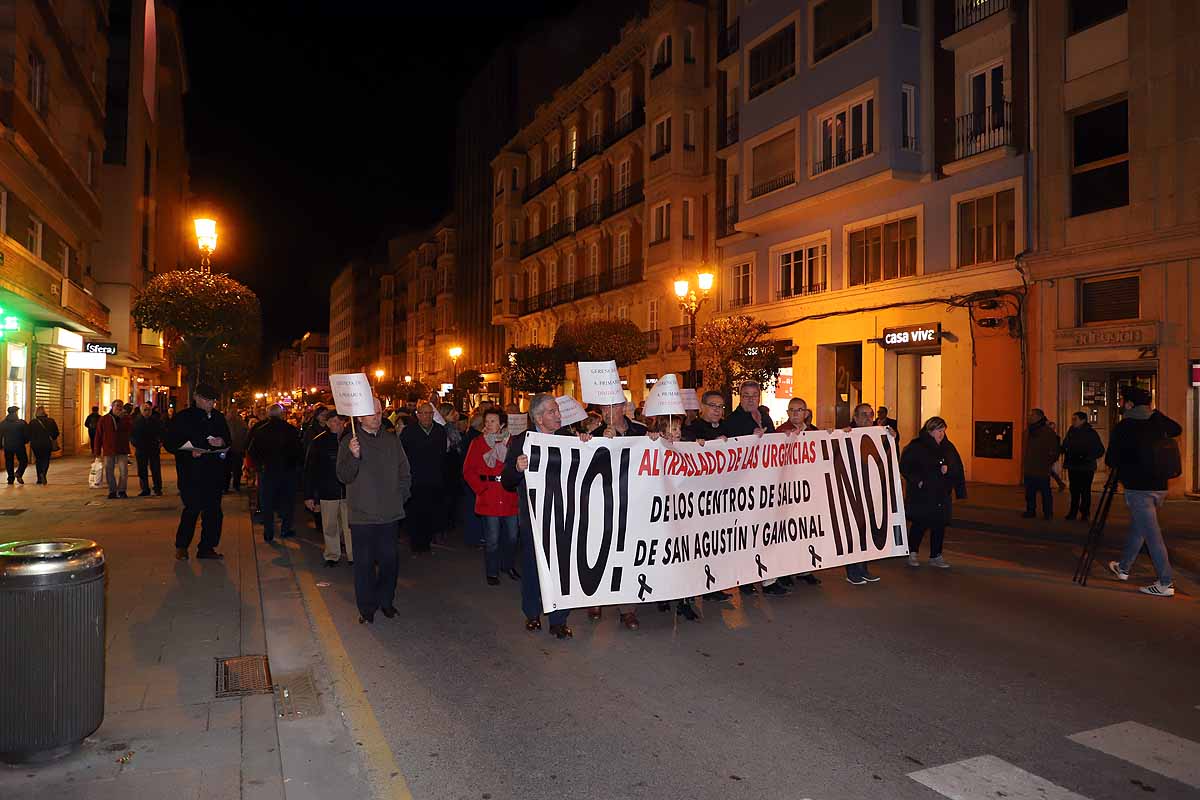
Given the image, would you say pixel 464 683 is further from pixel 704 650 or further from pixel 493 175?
pixel 493 175

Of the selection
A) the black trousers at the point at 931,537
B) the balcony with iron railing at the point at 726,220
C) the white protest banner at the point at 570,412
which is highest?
the balcony with iron railing at the point at 726,220

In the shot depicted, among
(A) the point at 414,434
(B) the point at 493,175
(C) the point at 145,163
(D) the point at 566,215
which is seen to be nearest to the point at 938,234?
(A) the point at 414,434

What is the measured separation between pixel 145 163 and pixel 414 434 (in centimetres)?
3647

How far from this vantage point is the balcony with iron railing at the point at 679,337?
106 feet

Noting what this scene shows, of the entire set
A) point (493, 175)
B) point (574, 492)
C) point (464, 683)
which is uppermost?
point (493, 175)

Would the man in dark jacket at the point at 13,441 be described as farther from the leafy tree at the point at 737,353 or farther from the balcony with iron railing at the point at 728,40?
the balcony with iron railing at the point at 728,40

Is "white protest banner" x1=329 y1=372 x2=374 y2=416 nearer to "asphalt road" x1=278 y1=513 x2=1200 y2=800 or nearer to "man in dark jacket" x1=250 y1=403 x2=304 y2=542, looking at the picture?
"asphalt road" x1=278 y1=513 x2=1200 y2=800

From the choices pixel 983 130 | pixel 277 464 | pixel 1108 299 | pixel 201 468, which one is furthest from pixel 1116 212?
pixel 201 468

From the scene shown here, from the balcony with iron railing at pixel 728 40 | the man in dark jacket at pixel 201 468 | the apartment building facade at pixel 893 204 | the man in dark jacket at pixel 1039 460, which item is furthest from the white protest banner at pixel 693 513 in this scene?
the balcony with iron railing at pixel 728 40

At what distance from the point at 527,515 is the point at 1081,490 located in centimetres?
1127

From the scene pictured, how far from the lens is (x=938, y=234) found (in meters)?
22.2

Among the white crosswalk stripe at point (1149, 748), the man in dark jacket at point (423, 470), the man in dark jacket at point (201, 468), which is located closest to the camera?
the white crosswalk stripe at point (1149, 748)

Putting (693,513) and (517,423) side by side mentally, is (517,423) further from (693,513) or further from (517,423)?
(693,513)

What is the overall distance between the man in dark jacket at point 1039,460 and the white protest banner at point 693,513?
6.34m
